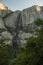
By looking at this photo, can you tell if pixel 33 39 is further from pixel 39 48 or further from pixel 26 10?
pixel 26 10

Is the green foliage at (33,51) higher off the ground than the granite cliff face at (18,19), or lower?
higher

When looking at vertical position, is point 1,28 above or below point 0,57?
below

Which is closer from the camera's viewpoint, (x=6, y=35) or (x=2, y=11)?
(x=6, y=35)

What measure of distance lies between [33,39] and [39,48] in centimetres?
186

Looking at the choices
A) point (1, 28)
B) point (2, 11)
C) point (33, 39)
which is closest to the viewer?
point (33, 39)

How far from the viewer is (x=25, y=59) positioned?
2544 centimetres

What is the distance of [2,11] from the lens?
130375 millimetres

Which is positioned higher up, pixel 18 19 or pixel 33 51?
pixel 33 51

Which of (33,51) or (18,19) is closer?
(33,51)

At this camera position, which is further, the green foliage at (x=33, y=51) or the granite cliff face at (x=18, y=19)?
the granite cliff face at (x=18, y=19)

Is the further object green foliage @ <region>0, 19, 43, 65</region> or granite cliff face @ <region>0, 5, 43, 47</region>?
granite cliff face @ <region>0, 5, 43, 47</region>

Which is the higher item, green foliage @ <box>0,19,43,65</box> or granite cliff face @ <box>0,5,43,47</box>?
green foliage @ <box>0,19,43,65</box>

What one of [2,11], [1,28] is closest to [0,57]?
[1,28]

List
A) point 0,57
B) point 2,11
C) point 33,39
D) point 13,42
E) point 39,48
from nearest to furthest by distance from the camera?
point 39,48, point 33,39, point 0,57, point 13,42, point 2,11
